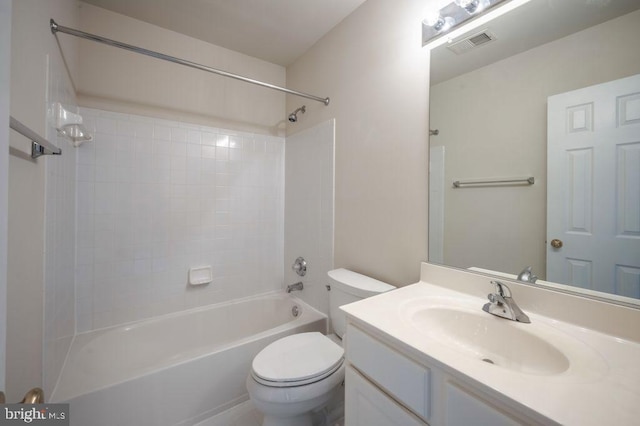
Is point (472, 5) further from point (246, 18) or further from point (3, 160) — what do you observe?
point (3, 160)

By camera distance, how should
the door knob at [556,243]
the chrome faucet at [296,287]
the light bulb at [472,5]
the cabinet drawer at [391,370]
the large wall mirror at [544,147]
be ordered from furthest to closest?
1. the chrome faucet at [296,287]
2. the light bulb at [472,5]
3. the door knob at [556,243]
4. the large wall mirror at [544,147]
5. the cabinet drawer at [391,370]

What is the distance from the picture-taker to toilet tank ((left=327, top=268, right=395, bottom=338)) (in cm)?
130

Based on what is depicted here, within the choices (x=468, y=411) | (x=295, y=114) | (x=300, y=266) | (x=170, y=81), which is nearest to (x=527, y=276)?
(x=468, y=411)

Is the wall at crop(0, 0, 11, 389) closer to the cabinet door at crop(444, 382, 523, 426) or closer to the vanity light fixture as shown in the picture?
the cabinet door at crop(444, 382, 523, 426)

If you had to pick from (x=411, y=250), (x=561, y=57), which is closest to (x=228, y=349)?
(x=411, y=250)

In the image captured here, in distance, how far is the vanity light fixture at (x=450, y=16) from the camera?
3.34 feet

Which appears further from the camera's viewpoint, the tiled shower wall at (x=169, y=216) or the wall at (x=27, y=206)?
the tiled shower wall at (x=169, y=216)

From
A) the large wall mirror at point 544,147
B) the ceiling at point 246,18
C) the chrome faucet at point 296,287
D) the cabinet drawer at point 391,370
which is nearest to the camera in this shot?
the cabinet drawer at point 391,370

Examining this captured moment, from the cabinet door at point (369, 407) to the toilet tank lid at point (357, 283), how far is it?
47 cm

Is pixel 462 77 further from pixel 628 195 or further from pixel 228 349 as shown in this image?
pixel 228 349

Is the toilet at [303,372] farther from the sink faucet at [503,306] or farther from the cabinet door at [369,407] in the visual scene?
the sink faucet at [503,306]

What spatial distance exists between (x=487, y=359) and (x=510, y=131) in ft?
2.78

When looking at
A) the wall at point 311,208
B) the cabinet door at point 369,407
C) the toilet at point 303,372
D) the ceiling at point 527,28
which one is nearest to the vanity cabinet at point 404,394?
the cabinet door at point 369,407

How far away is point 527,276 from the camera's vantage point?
91 centimetres
